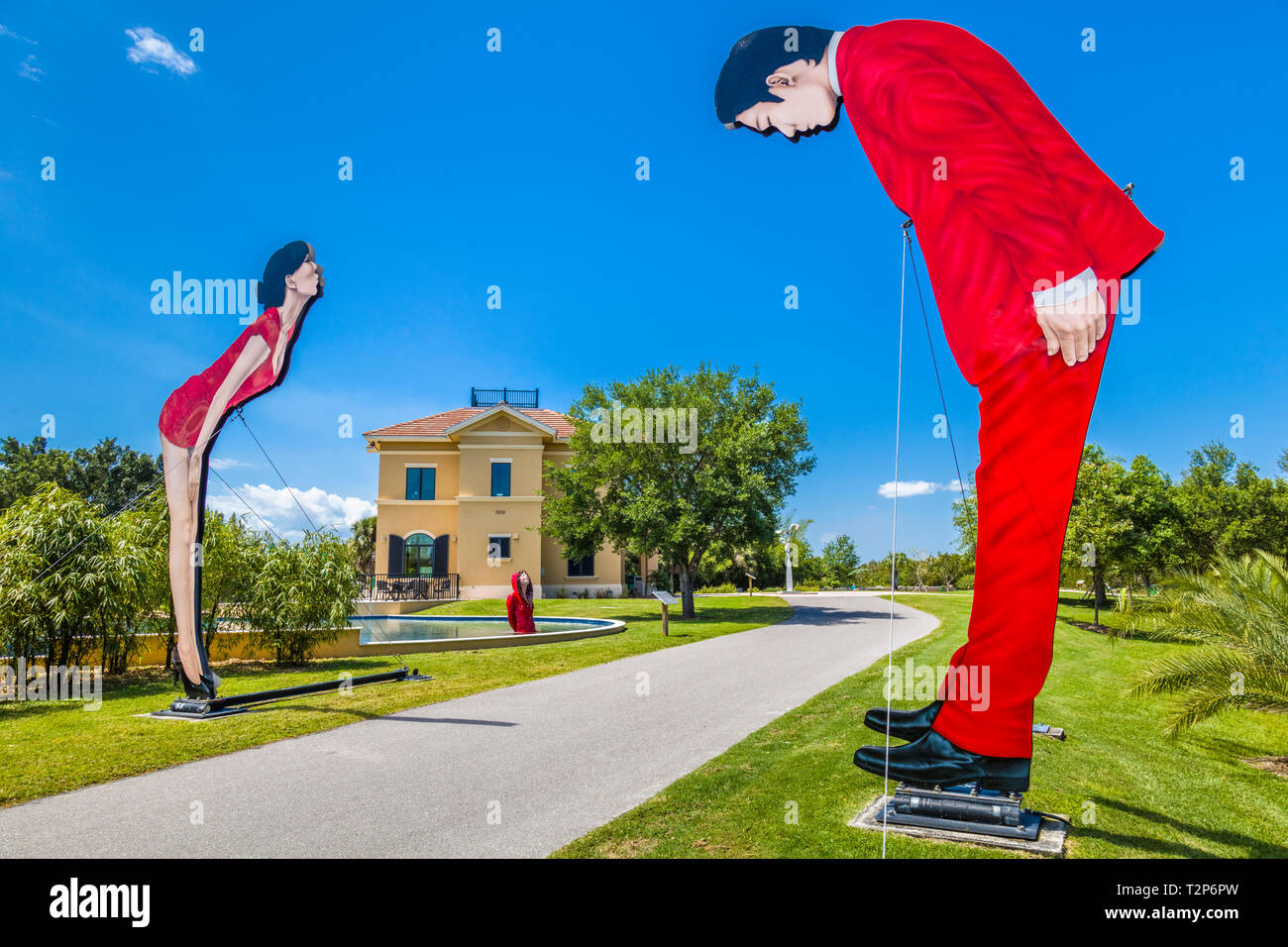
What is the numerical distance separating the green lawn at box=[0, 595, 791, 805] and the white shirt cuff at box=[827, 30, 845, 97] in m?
8.49

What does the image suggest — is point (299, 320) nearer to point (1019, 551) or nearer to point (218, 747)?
point (218, 747)

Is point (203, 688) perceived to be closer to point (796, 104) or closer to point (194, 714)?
point (194, 714)

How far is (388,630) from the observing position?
22625 mm

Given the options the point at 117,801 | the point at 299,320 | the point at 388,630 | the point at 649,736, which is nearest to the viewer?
the point at 117,801

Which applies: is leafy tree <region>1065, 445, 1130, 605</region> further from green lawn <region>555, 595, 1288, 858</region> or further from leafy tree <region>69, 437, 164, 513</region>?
leafy tree <region>69, 437, 164, 513</region>

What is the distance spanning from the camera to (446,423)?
131 ft

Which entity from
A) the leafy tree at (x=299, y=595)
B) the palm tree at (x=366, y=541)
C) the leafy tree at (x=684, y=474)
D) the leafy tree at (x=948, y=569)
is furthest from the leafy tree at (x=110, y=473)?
the leafy tree at (x=948, y=569)

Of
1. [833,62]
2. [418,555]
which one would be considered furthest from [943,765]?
[418,555]

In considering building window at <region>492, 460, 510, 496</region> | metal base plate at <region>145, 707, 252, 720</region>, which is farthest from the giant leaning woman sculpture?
building window at <region>492, 460, 510, 496</region>

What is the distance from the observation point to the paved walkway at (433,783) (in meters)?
4.83
